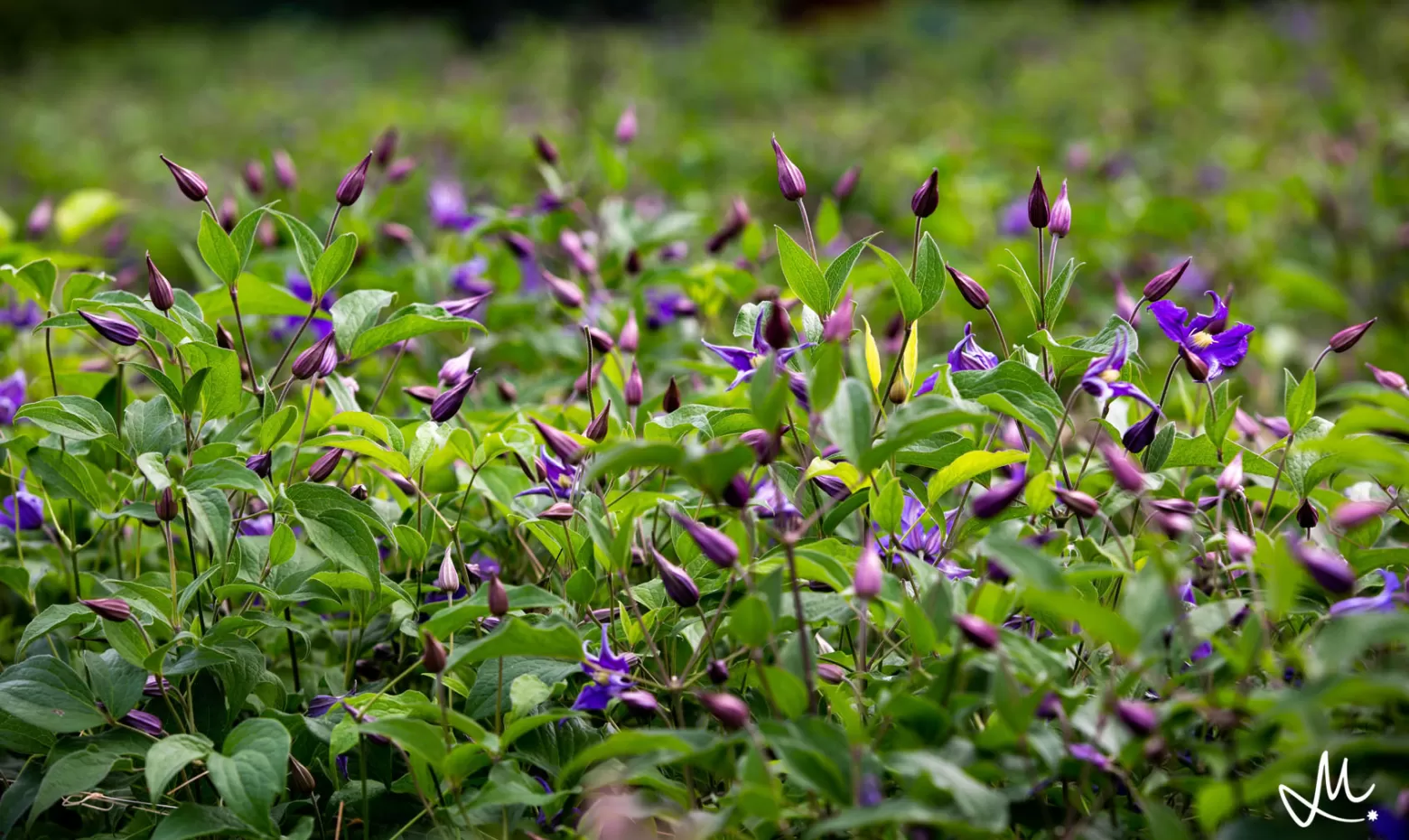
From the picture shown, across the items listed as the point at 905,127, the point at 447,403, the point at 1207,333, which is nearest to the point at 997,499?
the point at 1207,333

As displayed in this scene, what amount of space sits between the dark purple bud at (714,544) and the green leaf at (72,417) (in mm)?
704

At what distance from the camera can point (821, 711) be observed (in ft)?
3.77

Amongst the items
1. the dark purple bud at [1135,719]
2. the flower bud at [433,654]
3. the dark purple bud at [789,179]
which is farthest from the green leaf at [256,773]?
the dark purple bud at [789,179]

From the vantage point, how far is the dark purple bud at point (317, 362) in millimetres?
1264

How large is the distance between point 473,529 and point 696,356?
2.62ft

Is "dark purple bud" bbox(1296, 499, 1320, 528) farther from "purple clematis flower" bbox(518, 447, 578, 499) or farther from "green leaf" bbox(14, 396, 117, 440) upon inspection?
"green leaf" bbox(14, 396, 117, 440)

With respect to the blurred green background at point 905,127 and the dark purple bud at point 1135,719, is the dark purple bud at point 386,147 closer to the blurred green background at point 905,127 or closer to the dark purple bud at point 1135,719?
the blurred green background at point 905,127

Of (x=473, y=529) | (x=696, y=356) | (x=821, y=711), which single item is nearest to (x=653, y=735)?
(x=821, y=711)

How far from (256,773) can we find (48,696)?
0.31 meters

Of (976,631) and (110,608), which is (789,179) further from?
(110,608)

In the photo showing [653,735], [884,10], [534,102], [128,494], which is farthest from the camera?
[884,10]

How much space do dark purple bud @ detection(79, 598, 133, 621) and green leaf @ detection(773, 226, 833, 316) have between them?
2.44 ft

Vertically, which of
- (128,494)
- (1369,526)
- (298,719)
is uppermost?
(1369,526)

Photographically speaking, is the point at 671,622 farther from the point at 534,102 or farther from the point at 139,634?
the point at 534,102
